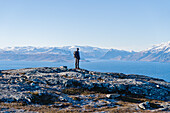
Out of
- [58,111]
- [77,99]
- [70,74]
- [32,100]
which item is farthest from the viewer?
[70,74]

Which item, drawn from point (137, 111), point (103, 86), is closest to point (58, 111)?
point (137, 111)

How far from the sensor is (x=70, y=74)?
39.5m

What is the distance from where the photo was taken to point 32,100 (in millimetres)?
23062

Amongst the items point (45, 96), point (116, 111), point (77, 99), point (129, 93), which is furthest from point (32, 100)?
point (129, 93)

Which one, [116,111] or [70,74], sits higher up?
[70,74]

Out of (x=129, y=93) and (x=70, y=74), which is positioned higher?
(x=70, y=74)

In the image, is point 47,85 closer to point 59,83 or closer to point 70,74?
point 59,83

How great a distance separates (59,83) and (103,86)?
7.73 meters

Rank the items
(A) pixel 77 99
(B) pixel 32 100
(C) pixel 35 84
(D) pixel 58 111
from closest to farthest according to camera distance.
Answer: (D) pixel 58 111
(B) pixel 32 100
(A) pixel 77 99
(C) pixel 35 84

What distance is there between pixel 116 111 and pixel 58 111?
20.6 feet

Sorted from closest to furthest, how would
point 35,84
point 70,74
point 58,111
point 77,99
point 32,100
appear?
point 58,111 → point 32,100 → point 77,99 → point 35,84 → point 70,74

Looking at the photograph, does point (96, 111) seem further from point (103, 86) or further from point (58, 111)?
point (103, 86)

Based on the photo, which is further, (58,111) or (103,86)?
(103,86)

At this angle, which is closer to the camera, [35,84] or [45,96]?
[45,96]
